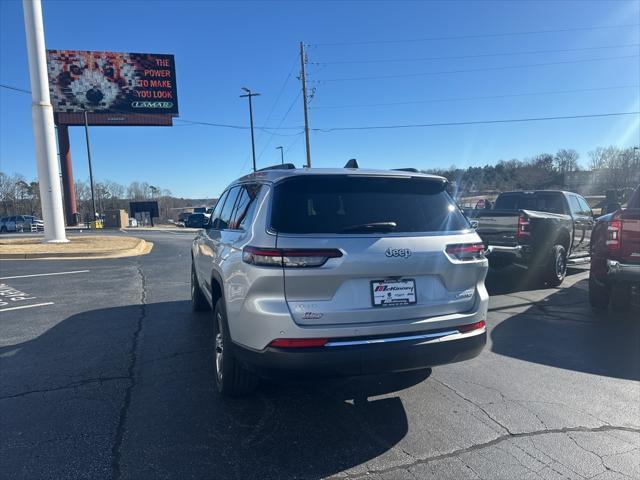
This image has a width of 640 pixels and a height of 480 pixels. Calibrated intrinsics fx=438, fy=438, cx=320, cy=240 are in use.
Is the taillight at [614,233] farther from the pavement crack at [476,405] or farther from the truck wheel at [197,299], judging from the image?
the truck wheel at [197,299]

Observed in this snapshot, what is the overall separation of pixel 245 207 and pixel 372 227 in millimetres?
1200

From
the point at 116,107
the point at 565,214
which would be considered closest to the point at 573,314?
the point at 565,214

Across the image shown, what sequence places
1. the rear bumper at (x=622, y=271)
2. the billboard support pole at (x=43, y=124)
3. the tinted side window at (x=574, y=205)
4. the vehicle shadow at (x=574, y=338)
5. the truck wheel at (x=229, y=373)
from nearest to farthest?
the truck wheel at (x=229, y=373) → the vehicle shadow at (x=574, y=338) → the rear bumper at (x=622, y=271) → the tinted side window at (x=574, y=205) → the billboard support pole at (x=43, y=124)

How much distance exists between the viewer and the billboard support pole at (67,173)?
42.9m

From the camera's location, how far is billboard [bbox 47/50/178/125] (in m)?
42.3

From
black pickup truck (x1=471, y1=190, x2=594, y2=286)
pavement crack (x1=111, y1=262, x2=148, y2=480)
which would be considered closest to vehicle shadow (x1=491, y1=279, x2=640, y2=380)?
black pickup truck (x1=471, y1=190, x2=594, y2=286)

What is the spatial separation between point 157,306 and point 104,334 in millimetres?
1581

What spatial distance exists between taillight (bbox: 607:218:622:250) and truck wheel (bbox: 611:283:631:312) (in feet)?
2.94

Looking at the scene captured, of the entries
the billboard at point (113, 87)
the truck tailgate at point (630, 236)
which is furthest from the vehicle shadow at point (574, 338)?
the billboard at point (113, 87)

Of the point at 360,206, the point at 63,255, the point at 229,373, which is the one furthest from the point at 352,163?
the point at 63,255

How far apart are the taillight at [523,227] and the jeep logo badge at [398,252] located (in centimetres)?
587

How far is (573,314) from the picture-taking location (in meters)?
6.34

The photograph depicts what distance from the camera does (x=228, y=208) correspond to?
4.54 meters

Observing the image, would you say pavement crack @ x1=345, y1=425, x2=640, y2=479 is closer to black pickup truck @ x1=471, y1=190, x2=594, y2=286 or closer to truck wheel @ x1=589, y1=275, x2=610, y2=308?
truck wheel @ x1=589, y1=275, x2=610, y2=308
